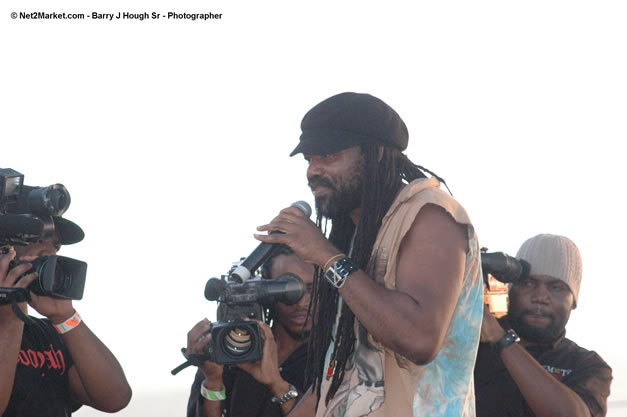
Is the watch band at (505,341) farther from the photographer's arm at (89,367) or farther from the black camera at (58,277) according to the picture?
the black camera at (58,277)

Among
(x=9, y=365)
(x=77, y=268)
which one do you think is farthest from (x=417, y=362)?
(x=9, y=365)

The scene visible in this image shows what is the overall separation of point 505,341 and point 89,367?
76.9 inches

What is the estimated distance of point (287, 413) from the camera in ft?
13.3

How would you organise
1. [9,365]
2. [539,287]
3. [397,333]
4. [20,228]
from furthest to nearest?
[539,287] → [9,365] → [20,228] → [397,333]

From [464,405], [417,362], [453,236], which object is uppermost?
[453,236]

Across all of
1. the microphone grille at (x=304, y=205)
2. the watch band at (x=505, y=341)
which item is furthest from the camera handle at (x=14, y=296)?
the watch band at (x=505, y=341)

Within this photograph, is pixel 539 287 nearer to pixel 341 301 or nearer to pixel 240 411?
pixel 240 411

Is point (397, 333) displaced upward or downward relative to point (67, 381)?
upward

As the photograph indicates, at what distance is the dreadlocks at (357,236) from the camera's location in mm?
2752

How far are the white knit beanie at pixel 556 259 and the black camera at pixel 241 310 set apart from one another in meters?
1.38

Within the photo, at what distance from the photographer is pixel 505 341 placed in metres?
→ 4.28

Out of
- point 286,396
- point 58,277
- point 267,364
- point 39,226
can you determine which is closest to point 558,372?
point 286,396

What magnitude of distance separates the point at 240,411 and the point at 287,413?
36cm

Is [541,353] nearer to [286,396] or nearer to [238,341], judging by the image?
[286,396]
